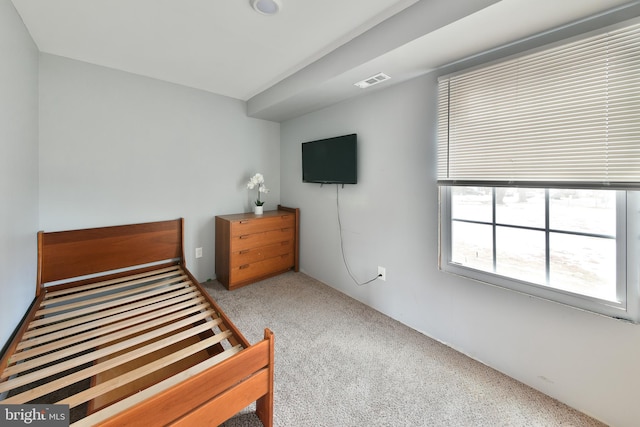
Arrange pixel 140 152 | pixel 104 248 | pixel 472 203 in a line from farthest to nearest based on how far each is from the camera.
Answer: pixel 140 152 → pixel 104 248 → pixel 472 203

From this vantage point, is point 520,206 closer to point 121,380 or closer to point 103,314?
point 121,380

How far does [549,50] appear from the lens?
4.46 feet

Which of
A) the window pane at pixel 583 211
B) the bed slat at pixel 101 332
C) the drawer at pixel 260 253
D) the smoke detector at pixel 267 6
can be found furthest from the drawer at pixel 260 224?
the window pane at pixel 583 211

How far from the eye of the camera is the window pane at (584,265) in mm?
1302

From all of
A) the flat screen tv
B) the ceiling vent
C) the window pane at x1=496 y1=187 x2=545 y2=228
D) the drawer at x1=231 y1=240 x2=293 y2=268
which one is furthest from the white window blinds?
the drawer at x1=231 y1=240 x2=293 y2=268

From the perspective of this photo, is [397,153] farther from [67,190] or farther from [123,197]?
[67,190]

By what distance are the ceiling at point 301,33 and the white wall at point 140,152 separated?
258 mm

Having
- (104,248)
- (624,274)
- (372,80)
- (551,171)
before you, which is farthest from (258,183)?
(624,274)

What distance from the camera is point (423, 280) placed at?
6.75ft

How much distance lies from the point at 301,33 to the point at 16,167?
6.66ft

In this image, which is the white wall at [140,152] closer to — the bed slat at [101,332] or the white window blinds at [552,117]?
the bed slat at [101,332]

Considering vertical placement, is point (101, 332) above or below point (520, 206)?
below

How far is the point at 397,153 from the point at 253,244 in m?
1.88

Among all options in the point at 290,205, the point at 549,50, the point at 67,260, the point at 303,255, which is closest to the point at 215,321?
the point at 67,260
